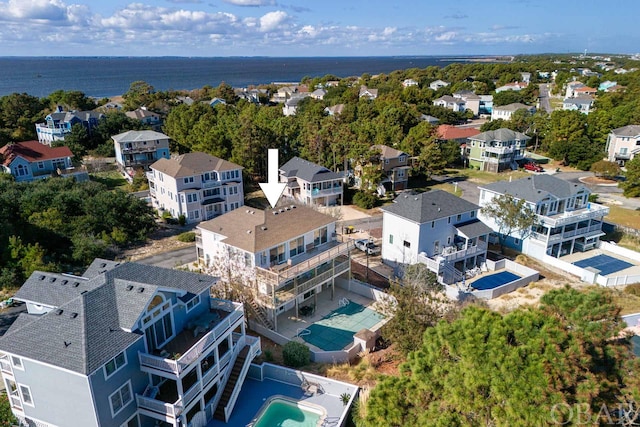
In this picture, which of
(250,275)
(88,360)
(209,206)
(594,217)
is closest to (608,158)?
(594,217)

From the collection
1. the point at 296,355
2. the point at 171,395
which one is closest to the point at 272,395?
the point at 296,355

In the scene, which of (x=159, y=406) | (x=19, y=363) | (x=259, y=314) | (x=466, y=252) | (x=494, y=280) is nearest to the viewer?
(x=19, y=363)

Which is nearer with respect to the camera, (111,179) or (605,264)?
(605,264)

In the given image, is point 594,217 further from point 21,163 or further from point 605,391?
point 21,163

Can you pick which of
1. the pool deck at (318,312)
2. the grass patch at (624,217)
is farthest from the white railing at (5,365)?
the grass patch at (624,217)

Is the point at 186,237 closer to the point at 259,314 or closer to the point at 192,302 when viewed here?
the point at 259,314

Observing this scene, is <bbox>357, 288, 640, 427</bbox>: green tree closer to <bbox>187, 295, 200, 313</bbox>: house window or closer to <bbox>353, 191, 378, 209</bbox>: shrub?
<bbox>187, 295, 200, 313</bbox>: house window

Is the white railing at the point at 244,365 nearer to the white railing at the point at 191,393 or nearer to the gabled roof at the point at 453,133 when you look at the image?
the white railing at the point at 191,393
